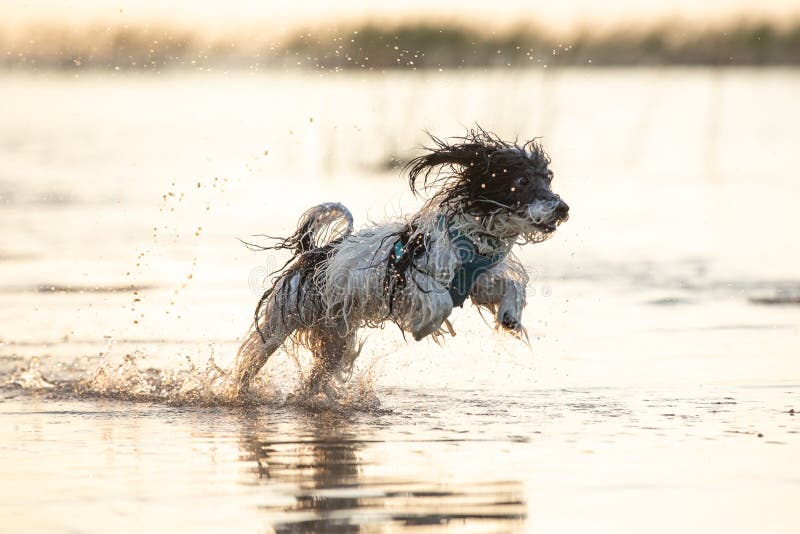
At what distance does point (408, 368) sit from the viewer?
981 centimetres

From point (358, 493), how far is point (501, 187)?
2186 mm

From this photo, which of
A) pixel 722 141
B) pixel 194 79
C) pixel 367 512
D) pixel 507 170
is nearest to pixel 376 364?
pixel 507 170

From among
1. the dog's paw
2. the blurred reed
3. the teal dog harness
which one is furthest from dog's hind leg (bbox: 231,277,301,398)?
the blurred reed

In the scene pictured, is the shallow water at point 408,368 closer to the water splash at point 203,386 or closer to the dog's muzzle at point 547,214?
the water splash at point 203,386

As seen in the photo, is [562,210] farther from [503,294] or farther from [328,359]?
[328,359]

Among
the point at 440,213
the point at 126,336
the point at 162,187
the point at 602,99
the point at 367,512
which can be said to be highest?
the point at 602,99

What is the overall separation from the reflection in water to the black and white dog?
92 cm

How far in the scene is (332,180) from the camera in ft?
67.4

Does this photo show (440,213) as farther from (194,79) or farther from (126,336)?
(194,79)

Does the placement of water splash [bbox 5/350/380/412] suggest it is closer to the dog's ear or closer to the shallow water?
the shallow water

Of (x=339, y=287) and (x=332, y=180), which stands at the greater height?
(x=332, y=180)

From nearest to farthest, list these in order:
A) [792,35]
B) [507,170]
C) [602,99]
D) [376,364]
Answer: [507,170] < [376,364] < [602,99] < [792,35]

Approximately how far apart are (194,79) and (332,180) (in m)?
22.9

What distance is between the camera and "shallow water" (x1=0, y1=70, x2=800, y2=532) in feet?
21.1
